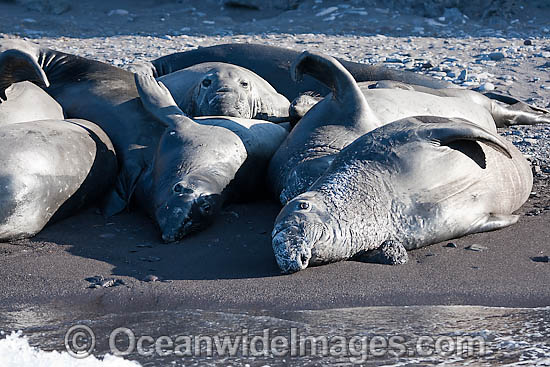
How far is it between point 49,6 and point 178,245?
10788mm

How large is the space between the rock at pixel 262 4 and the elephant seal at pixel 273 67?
5.75 meters

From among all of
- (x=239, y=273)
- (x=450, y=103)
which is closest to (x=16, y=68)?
(x=239, y=273)

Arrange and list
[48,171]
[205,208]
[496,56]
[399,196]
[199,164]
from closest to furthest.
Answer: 1. [399,196]
2. [205,208]
3. [48,171]
4. [199,164]
5. [496,56]

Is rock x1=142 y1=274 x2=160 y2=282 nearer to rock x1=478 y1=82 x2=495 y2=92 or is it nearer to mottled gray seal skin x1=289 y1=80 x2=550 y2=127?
mottled gray seal skin x1=289 y1=80 x2=550 y2=127

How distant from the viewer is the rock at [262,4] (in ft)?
45.4

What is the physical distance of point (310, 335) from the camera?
3.64 m

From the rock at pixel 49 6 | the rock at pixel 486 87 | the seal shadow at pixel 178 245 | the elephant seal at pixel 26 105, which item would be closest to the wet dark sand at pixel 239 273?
the seal shadow at pixel 178 245

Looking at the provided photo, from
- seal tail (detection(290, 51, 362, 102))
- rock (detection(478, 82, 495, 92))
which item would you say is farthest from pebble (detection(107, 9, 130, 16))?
seal tail (detection(290, 51, 362, 102))

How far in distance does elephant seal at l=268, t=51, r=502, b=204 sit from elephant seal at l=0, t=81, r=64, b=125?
1.61 metres

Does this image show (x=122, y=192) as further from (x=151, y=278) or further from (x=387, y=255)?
(x=387, y=255)

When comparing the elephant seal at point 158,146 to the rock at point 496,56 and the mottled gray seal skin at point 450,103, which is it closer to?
the mottled gray seal skin at point 450,103

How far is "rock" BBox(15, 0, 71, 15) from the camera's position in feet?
48.0

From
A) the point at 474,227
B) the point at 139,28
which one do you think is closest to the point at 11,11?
the point at 139,28

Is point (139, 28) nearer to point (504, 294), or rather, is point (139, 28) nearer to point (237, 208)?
point (237, 208)
